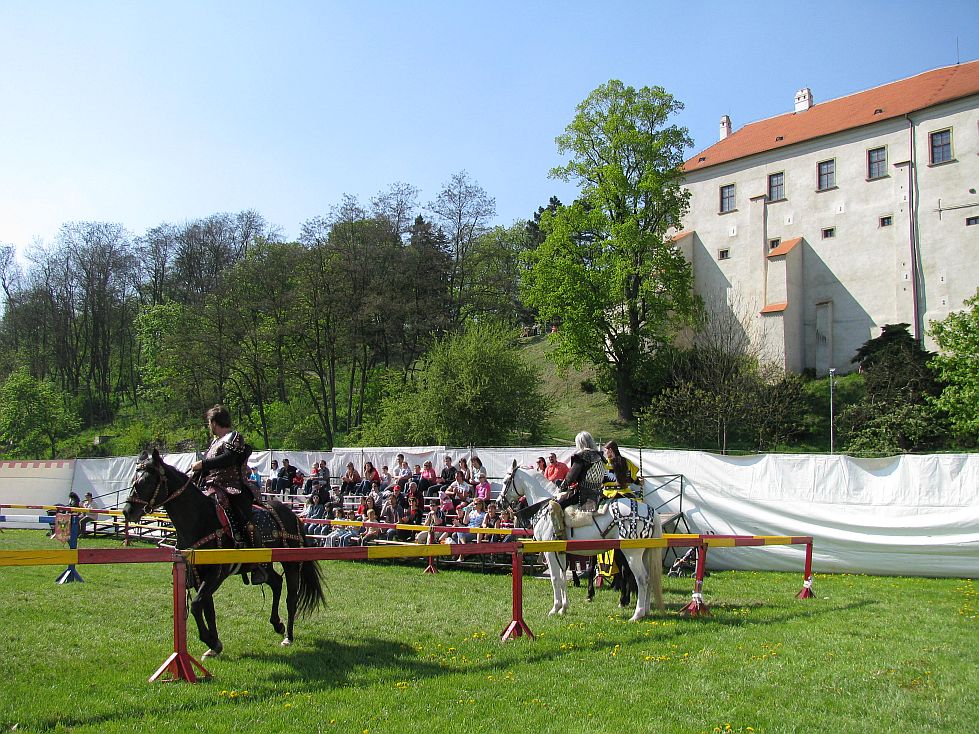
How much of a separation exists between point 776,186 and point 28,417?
54.8m

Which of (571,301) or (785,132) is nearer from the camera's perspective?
(571,301)

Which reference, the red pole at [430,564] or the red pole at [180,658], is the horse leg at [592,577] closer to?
the red pole at [430,564]

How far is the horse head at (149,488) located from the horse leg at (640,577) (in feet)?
18.4

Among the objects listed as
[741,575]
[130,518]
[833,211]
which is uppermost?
[833,211]

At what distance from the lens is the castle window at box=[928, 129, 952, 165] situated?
47531 millimetres

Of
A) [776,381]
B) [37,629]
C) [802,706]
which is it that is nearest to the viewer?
[802,706]

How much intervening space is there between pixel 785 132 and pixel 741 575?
48.2 m

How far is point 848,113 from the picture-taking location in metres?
53.9

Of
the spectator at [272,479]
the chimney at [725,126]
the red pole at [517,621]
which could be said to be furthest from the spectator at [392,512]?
the chimney at [725,126]

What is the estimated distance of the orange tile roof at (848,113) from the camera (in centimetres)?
4941

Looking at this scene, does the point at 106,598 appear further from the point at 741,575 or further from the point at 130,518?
the point at 741,575

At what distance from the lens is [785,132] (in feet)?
185

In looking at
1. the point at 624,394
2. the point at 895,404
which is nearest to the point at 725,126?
the point at 624,394

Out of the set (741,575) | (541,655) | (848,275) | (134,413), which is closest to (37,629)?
(541,655)
